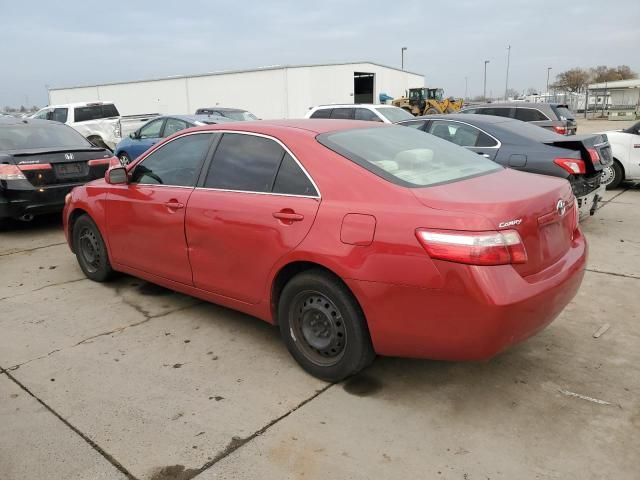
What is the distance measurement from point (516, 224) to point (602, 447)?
1178 millimetres

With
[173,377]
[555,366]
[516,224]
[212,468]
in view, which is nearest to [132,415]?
[173,377]

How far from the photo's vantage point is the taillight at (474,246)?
2559 millimetres

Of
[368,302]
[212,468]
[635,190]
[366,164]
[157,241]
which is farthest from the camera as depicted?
[635,190]

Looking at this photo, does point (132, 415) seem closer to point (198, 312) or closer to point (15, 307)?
point (198, 312)

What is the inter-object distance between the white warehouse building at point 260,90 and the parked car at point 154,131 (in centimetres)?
2257

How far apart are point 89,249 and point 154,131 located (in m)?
8.20

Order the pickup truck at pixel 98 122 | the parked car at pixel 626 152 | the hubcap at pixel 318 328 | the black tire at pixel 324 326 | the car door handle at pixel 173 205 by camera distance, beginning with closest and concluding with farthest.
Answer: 1. the black tire at pixel 324 326
2. the hubcap at pixel 318 328
3. the car door handle at pixel 173 205
4. the parked car at pixel 626 152
5. the pickup truck at pixel 98 122

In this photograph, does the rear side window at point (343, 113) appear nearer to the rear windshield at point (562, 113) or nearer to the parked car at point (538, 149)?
the rear windshield at point (562, 113)

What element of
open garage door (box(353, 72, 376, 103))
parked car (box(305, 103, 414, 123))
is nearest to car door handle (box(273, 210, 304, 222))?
parked car (box(305, 103, 414, 123))

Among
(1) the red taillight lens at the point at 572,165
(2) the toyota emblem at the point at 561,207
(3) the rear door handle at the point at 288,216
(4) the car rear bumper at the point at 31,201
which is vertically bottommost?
(4) the car rear bumper at the point at 31,201

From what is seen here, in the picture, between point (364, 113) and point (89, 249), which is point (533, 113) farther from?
point (89, 249)

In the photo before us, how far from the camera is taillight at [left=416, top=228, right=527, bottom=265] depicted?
2.56 m

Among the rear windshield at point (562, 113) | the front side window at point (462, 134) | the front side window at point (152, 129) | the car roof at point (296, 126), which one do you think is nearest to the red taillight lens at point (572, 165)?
the front side window at point (462, 134)

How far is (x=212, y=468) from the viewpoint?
2539 mm
